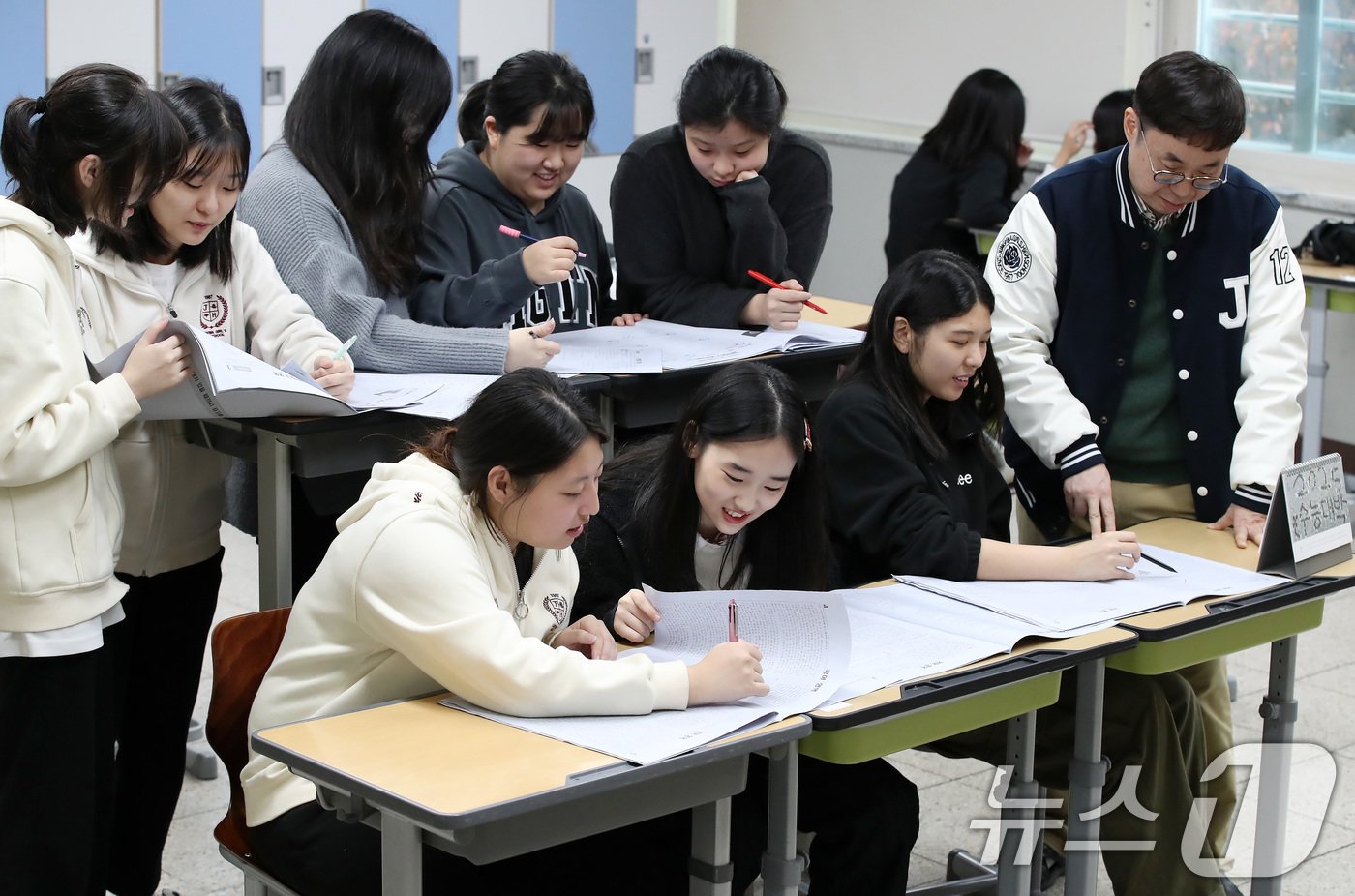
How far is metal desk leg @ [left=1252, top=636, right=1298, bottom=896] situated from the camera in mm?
2480

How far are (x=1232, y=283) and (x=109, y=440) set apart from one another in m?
1.65

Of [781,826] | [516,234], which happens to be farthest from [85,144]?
[781,826]

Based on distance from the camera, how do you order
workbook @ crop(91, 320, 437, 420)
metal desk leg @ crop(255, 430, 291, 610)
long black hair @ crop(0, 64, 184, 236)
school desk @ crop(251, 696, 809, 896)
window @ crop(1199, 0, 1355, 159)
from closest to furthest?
school desk @ crop(251, 696, 809, 896), long black hair @ crop(0, 64, 184, 236), workbook @ crop(91, 320, 437, 420), metal desk leg @ crop(255, 430, 291, 610), window @ crop(1199, 0, 1355, 159)

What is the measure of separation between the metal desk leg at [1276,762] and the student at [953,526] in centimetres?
13

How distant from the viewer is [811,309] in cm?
366

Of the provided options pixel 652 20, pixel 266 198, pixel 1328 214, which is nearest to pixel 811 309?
pixel 266 198

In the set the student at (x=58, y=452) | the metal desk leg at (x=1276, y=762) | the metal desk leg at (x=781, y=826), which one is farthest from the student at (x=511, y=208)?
the metal desk leg at (x=1276, y=762)

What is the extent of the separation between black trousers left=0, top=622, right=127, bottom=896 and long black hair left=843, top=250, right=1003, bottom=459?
115 cm

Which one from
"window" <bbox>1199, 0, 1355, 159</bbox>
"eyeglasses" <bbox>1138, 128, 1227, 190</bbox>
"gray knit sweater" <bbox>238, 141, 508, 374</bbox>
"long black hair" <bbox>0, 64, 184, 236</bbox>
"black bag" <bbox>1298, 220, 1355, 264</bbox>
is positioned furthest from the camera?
"window" <bbox>1199, 0, 1355, 159</bbox>

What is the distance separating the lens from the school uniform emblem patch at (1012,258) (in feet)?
8.40

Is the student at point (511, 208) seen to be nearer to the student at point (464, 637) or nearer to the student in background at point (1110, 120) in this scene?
the student at point (464, 637)

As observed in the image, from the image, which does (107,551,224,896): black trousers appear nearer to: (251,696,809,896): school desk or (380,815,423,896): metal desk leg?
(251,696,809,896): school desk

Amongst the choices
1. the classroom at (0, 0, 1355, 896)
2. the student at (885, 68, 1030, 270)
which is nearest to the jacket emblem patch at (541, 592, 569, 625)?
the classroom at (0, 0, 1355, 896)

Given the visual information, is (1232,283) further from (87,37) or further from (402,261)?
(87,37)
